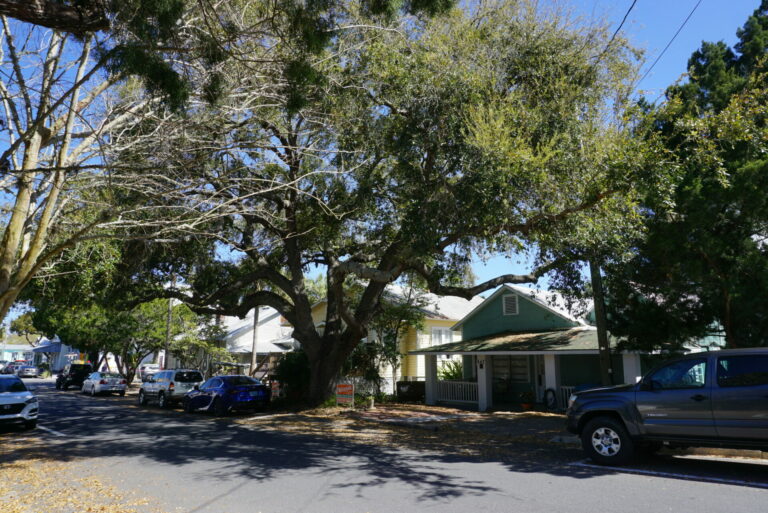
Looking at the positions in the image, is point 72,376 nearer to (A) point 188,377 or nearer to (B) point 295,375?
(A) point 188,377

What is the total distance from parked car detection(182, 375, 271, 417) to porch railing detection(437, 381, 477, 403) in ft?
25.2

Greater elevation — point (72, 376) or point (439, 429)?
point (72, 376)

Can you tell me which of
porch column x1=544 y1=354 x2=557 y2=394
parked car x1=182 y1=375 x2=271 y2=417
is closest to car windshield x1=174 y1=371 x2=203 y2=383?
parked car x1=182 y1=375 x2=271 y2=417

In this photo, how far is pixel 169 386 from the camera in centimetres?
2438

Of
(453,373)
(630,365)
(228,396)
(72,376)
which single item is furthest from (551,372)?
(72,376)

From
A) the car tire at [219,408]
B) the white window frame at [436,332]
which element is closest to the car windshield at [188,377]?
the car tire at [219,408]

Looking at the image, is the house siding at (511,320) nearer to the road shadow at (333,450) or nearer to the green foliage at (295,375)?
the green foliage at (295,375)

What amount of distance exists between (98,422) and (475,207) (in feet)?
48.1

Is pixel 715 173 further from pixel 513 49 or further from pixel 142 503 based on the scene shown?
pixel 142 503

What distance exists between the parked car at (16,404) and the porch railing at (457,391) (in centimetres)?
1548

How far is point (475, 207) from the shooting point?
11.6 meters

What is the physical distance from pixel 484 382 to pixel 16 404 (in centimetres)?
1593

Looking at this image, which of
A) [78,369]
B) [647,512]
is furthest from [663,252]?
[78,369]

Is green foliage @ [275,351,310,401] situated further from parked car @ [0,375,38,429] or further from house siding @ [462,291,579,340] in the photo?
parked car @ [0,375,38,429]
